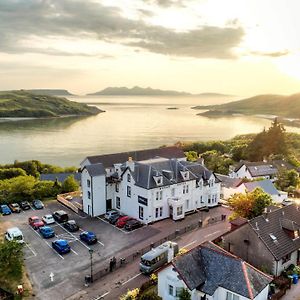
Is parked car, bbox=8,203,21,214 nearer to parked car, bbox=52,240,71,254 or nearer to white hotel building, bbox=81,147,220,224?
white hotel building, bbox=81,147,220,224

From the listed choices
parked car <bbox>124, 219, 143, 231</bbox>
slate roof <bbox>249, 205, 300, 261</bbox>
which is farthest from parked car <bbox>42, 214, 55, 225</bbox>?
slate roof <bbox>249, 205, 300, 261</bbox>

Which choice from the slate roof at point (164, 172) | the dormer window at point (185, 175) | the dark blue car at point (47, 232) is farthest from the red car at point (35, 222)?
the dormer window at point (185, 175)

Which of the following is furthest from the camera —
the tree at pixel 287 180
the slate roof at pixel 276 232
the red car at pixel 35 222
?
the tree at pixel 287 180

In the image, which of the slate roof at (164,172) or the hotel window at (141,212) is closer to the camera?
the slate roof at (164,172)

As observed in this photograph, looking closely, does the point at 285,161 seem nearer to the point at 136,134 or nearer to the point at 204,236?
the point at 204,236

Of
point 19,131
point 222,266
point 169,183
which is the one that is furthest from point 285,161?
point 19,131

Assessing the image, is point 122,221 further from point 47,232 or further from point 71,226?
point 47,232

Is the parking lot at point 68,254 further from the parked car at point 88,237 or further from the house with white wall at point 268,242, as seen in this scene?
the house with white wall at point 268,242
